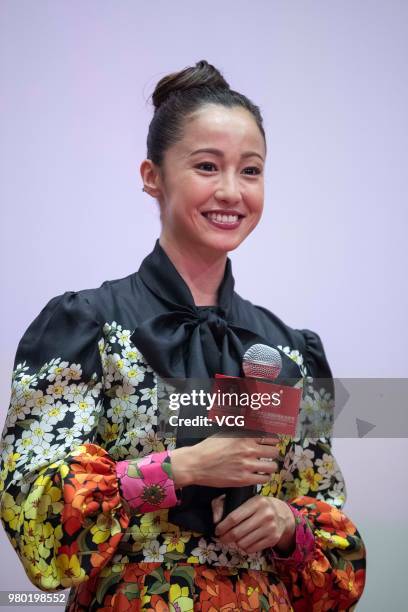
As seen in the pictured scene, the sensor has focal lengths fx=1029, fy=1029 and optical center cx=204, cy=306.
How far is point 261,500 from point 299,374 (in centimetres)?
31

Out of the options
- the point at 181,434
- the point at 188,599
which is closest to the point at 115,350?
the point at 181,434

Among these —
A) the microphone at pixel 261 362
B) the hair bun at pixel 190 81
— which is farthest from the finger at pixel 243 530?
the hair bun at pixel 190 81

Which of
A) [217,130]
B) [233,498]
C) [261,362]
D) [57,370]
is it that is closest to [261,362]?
[261,362]

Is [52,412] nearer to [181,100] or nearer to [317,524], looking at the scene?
[317,524]

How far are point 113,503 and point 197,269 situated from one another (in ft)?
1.64

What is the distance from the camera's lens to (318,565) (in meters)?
1.75

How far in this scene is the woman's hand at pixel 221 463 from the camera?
156 cm

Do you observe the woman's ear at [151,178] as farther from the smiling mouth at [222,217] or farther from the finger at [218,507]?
the finger at [218,507]

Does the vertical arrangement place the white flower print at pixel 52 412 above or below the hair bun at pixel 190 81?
below

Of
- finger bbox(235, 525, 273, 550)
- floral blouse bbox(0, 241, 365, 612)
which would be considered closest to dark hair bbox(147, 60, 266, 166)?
floral blouse bbox(0, 241, 365, 612)

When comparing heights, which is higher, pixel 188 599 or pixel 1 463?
pixel 1 463

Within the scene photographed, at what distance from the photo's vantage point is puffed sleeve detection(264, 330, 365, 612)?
5.74 feet

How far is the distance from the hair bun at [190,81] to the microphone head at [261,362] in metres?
0.58

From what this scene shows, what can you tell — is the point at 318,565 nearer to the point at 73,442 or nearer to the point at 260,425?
the point at 260,425
